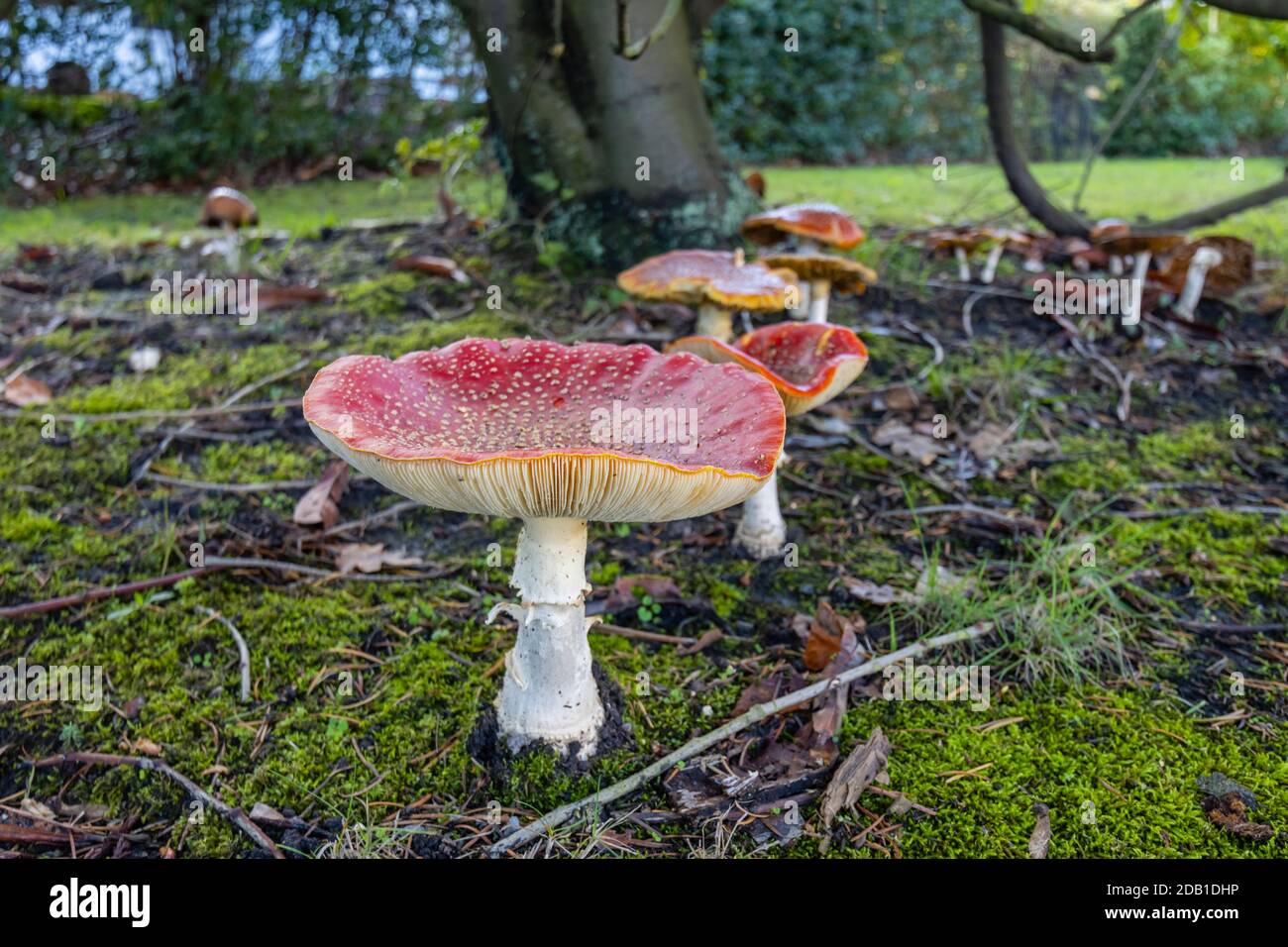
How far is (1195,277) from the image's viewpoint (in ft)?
17.1

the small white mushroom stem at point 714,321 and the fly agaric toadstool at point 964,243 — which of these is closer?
the small white mushroom stem at point 714,321

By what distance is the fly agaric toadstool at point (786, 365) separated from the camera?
2770 millimetres

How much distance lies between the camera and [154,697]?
246 centimetres

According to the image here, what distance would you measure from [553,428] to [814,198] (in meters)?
6.91

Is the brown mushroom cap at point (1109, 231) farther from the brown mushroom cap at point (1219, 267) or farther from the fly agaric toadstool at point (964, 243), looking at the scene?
the fly agaric toadstool at point (964, 243)

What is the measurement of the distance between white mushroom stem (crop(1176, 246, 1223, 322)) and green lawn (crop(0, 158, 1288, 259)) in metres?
1.51

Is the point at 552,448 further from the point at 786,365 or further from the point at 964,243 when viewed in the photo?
the point at 964,243

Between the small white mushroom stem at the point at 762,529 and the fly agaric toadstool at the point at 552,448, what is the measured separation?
2.85ft

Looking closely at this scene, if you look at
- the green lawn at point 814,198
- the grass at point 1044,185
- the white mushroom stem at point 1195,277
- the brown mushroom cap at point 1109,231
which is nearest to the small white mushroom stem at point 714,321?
the brown mushroom cap at point 1109,231

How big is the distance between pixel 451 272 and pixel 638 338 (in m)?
1.52

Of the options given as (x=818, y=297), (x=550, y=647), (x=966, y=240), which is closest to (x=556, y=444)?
(x=550, y=647)

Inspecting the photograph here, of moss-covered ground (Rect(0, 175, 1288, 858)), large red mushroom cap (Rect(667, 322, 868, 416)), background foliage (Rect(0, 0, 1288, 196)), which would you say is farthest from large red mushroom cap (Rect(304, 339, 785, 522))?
background foliage (Rect(0, 0, 1288, 196))

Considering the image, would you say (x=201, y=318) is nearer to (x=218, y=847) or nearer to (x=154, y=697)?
(x=154, y=697)
